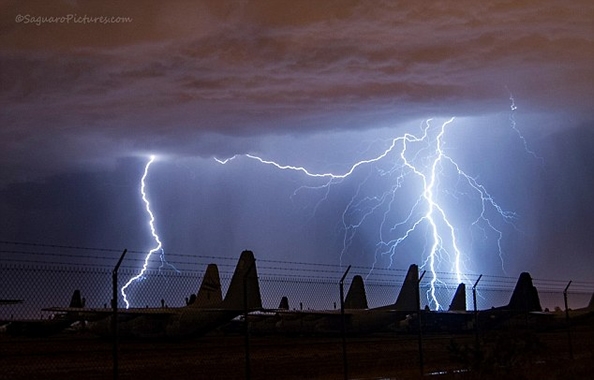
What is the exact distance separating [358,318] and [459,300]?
16.6 m

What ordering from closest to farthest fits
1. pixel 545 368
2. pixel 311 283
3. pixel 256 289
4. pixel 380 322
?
pixel 311 283, pixel 545 368, pixel 256 289, pixel 380 322

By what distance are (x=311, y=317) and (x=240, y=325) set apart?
6921 millimetres

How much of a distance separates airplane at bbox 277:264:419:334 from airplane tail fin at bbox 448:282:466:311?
7.92 meters

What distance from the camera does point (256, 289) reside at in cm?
3453

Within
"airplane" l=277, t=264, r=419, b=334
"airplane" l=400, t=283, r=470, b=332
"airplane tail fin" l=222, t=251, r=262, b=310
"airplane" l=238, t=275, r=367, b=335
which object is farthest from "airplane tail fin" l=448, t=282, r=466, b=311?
"airplane tail fin" l=222, t=251, r=262, b=310

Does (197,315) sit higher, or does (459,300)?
(459,300)

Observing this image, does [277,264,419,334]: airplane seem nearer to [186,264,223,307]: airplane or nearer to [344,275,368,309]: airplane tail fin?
[344,275,368,309]: airplane tail fin

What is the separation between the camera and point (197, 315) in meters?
33.0

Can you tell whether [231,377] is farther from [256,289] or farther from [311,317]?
[311,317]

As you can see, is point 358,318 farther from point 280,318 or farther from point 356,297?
point 356,297

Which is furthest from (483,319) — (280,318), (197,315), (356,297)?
(197,315)

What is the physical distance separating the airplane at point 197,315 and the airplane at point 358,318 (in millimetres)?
4128

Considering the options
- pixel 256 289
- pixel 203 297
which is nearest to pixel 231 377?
pixel 256 289

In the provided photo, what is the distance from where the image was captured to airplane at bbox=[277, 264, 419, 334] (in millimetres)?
40344
